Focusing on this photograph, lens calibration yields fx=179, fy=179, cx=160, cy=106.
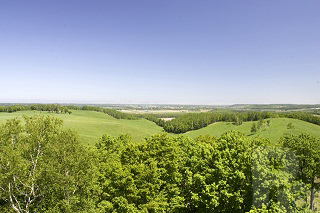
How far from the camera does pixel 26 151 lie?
22984mm

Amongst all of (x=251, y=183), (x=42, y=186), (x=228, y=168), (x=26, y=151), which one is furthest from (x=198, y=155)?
(x=26, y=151)

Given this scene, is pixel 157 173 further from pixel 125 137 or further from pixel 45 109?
pixel 45 109

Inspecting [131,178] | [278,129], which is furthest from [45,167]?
[278,129]

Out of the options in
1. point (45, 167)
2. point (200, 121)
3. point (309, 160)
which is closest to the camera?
point (45, 167)

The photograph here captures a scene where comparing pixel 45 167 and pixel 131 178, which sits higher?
pixel 45 167

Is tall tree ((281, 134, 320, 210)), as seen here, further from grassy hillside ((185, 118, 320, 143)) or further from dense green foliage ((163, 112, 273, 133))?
dense green foliage ((163, 112, 273, 133))

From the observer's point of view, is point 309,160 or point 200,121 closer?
point 309,160

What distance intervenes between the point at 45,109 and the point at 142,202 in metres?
197

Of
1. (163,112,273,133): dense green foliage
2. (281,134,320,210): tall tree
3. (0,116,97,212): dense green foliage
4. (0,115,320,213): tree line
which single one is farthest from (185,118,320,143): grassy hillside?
(0,116,97,212): dense green foliage

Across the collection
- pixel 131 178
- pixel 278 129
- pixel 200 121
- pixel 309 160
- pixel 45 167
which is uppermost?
pixel 45 167

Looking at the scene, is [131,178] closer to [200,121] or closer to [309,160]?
[309,160]

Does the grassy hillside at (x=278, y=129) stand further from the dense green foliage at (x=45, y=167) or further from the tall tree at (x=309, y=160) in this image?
the dense green foliage at (x=45, y=167)

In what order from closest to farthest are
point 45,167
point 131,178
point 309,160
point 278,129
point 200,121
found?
point 45,167, point 131,178, point 309,160, point 278,129, point 200,121

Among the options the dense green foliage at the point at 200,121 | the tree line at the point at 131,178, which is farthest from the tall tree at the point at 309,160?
the dense green foliage at the point at 200,121
